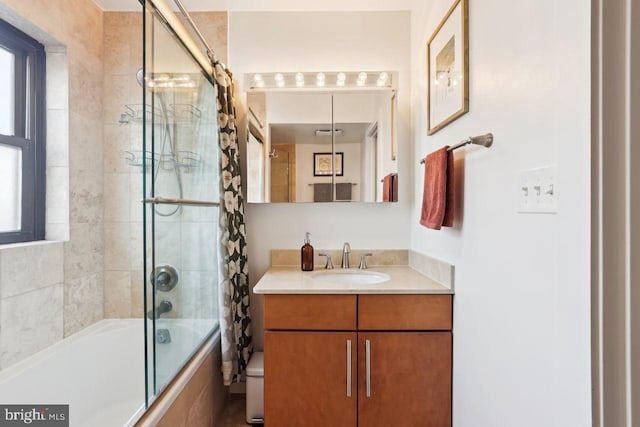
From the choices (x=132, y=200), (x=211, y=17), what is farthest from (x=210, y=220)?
(x=211, y=17)

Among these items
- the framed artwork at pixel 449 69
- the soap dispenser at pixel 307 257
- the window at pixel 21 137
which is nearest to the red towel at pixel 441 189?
the framed artwork at pixel 449 69

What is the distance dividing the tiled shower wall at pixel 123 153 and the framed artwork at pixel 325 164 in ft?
2.90

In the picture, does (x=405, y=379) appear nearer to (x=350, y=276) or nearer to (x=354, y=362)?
(x=354, y=362)

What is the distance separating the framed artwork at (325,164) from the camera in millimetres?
2014

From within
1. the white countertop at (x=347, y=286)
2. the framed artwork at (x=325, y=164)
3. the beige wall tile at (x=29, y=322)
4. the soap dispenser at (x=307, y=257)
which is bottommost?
the beige wall tile at (x=29, y=322)

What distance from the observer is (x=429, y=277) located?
5.61 ft

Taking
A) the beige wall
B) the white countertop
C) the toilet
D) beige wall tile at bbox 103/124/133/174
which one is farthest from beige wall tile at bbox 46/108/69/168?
the toilet

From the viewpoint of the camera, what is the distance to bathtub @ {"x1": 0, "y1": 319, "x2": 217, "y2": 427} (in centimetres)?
136

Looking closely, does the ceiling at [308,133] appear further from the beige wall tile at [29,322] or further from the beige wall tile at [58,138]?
the beige wall tile at [29,322]

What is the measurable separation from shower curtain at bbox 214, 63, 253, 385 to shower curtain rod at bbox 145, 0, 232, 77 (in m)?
0.05

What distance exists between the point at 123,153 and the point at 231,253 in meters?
1.03

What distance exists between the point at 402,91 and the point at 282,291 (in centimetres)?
145

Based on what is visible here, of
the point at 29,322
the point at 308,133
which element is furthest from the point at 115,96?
the point at 29,322

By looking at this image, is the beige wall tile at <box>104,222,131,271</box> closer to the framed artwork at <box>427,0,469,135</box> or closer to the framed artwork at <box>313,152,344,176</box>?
the framed artwork at <box>313,152,344,176</box>
